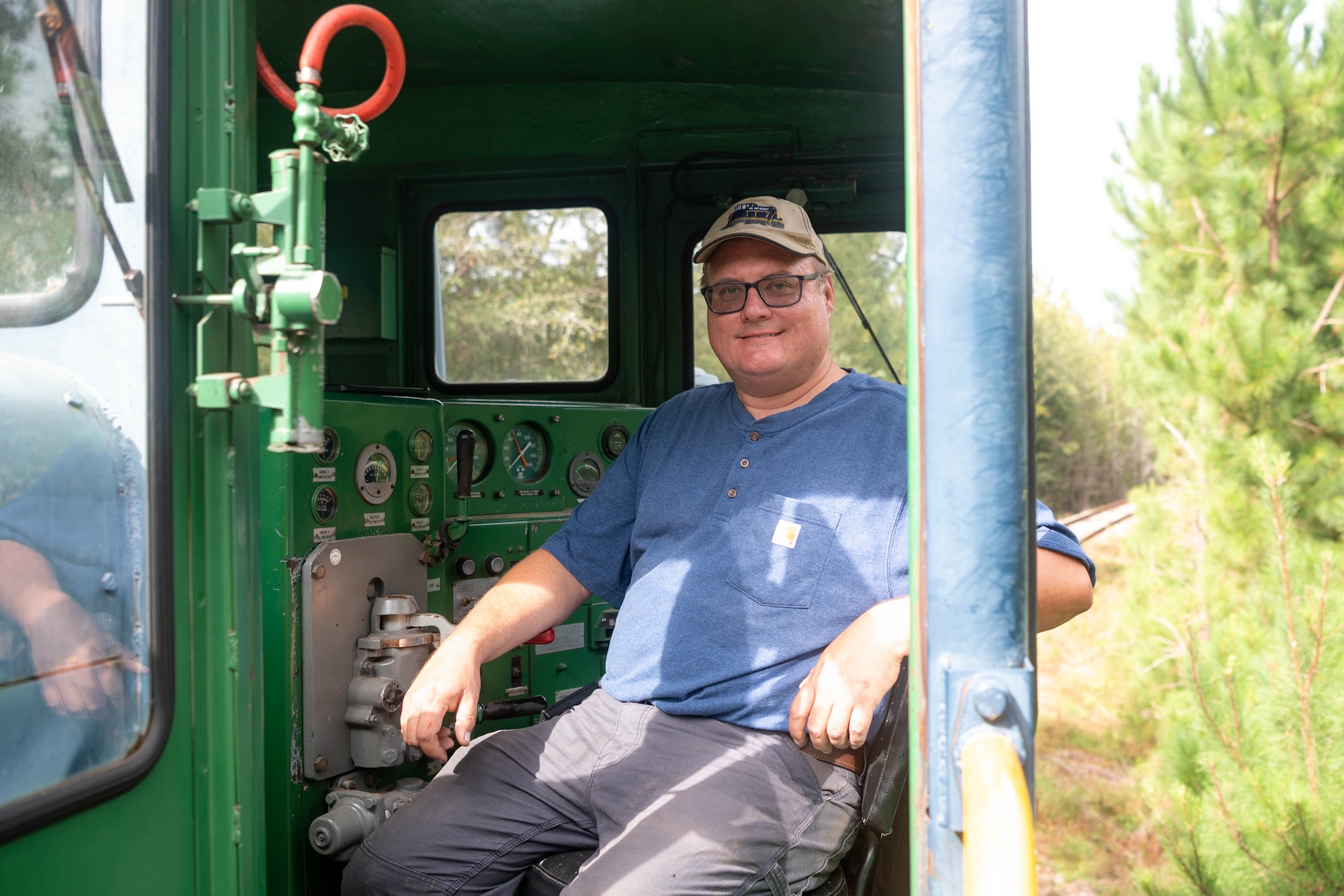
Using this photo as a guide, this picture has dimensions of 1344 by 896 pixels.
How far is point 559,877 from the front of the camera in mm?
1854

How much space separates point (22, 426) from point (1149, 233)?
5.54 meters

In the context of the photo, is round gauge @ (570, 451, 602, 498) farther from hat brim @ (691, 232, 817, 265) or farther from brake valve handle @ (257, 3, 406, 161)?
brake valve handle @ (257, 3, 406, 161)

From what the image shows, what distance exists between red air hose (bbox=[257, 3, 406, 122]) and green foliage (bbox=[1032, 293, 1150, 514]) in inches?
617

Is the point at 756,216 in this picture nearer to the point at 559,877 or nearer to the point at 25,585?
the point at 559,877

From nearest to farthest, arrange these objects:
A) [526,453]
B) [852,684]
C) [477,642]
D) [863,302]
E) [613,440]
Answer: [852,684] → [477,642] → [526,453] → [613,440] → [863,302]

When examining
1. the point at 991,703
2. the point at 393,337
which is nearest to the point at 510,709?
the point at 393,337

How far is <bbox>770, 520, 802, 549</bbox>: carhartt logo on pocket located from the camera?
194cm

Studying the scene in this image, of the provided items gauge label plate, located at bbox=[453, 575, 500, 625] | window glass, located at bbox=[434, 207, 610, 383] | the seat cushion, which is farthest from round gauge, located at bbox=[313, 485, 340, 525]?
window glass, located at bbox=[434, 207, 610, 383]

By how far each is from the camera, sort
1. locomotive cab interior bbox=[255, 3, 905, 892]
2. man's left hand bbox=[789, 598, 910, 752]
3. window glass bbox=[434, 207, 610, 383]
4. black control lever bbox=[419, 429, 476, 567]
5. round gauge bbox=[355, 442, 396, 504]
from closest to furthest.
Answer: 1. man's left hand bbox=[789, 598, 910, 752]
2. round gauge bbox=[355, 442, 396, 504]
3. locomotive cab interior bbox=[255, 3, 905, 892]
4. black control lever bbox=[419, 429, 476, 567]
5. window glass bbox=[434, 207, 610, 383]

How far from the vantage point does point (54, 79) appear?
107 centimetres

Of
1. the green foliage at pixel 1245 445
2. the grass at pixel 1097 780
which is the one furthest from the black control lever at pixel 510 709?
the grass at pixel 1097 780

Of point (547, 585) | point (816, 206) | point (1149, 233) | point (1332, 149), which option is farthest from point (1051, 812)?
point (547, 585)

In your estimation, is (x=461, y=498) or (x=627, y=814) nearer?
(x=627, y=814)

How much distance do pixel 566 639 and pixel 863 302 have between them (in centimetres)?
162
